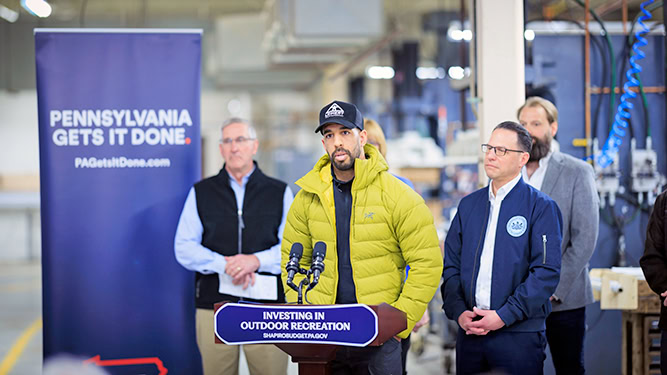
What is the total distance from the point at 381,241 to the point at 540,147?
118 cm

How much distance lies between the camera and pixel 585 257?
3.19m

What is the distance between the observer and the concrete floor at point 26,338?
6055 mm

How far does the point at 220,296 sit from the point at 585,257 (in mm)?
1788

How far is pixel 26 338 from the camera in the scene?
753 centimetres

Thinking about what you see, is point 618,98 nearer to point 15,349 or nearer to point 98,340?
point 98,340

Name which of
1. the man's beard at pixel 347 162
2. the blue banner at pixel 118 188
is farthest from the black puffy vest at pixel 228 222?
the man's beard at pixel 347 162

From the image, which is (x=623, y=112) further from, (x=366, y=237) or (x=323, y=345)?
(x=323, y=345)

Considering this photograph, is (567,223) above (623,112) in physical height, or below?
below

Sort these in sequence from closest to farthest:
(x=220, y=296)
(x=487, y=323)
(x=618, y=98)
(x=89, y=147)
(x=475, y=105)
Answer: (x=487, y=323)
(x=220, y=296)
(x=89, y=147)
(x=475, y=105)
(x=618, y=98)

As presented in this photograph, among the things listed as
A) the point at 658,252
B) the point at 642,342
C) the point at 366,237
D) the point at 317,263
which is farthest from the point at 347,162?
the point at 642,342

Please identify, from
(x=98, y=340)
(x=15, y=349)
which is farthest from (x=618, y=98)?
(x=15, y=349)

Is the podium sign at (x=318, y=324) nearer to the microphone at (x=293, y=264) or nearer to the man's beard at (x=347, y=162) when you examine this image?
the microphone at (x=293, y=264)

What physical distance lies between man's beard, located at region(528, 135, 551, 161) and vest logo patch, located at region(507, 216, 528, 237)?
28.6 inches

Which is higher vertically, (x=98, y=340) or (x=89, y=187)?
(x=89, y=187)
